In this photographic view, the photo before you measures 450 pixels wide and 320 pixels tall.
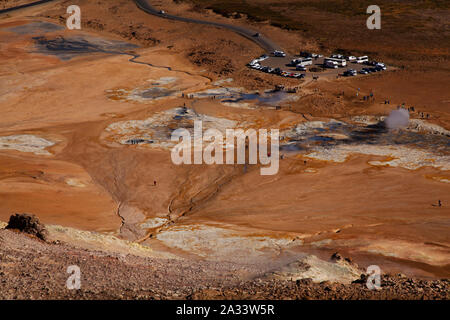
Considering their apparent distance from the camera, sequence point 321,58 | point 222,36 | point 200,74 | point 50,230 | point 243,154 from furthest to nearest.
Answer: point 222,36, point 321,58, point 200,74, point 243,154, point 50,230

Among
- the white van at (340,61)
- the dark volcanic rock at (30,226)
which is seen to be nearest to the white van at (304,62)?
the white van at (340,61)

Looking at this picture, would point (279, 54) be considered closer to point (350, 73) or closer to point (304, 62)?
point (304, 62)

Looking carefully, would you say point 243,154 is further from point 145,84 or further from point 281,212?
point 145,84

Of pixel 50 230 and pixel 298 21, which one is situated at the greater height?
pixel 298 21

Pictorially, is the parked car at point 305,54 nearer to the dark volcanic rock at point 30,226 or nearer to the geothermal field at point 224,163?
the geothermal field at point 224,163

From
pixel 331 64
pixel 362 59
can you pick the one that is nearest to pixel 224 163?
pixel 331 64

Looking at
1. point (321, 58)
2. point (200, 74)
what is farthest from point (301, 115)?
point (321, 58)
